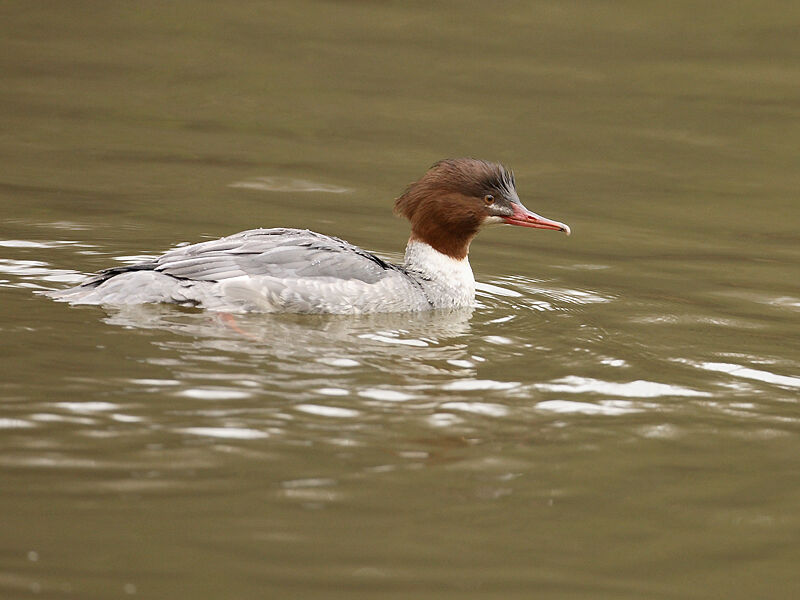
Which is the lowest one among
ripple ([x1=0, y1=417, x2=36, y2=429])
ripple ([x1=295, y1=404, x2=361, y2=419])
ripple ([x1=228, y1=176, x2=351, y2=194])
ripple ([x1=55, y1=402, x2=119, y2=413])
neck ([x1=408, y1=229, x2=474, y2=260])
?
ripple ([x1=0, y1=417, x2=36, y2=429])

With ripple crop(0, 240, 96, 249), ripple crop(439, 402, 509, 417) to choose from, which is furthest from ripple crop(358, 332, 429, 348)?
ripple crop(0, 240, 96, 249)

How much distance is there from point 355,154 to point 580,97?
9.35 ft

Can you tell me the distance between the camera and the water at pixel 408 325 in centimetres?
519

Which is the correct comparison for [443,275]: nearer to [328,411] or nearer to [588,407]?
[588,407]

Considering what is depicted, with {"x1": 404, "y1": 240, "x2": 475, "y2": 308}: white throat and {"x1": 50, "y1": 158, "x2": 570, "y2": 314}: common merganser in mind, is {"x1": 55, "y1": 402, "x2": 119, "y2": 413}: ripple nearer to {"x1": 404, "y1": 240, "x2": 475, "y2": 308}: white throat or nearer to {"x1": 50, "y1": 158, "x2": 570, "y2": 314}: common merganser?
{"x1": 50, "y1": 158, "x2": 570, "y2": 314}: common merganser

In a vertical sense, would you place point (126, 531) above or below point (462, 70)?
below

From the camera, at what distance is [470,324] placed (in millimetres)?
8758

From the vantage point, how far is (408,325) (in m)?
8.62

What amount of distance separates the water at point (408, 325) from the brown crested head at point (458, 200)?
1.95 ft

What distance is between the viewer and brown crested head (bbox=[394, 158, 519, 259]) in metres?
9.20

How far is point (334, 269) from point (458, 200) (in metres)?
1.15

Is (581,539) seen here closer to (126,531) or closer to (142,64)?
(126,531)

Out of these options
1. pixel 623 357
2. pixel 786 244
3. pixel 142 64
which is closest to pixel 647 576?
pixel 623 357

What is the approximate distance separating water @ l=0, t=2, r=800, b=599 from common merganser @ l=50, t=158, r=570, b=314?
17cm
